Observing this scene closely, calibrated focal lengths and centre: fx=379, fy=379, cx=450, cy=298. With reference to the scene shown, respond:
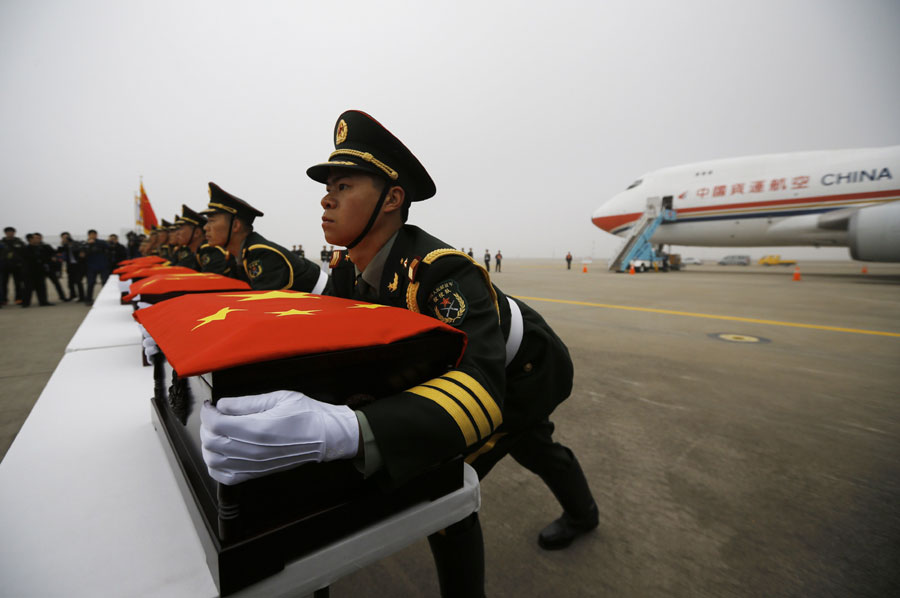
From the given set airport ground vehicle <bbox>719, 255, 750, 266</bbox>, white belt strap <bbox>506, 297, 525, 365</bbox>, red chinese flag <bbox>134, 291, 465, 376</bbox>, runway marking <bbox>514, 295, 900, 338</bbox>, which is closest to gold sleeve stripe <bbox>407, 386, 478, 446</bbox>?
red chinese flag <bbox>134, 291, 465, 376</bbox>

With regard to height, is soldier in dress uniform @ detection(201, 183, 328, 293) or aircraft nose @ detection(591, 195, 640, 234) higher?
aircraft nose @ detection(591, 195, 640, 234)

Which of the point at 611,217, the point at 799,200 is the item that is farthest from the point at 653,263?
the point at 799,200

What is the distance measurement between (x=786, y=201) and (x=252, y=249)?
22.1 m

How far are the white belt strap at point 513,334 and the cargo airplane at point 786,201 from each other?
19.2 meters

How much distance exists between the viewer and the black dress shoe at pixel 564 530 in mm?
1704

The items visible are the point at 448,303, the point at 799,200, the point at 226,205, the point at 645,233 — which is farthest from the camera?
the point at 645,233

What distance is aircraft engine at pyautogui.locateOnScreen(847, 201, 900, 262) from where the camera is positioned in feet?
43.1

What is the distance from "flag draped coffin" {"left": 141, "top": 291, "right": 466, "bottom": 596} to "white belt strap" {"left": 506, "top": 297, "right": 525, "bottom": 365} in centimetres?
43

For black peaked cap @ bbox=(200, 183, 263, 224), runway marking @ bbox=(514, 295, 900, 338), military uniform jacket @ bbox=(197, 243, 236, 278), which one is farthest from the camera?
runway marking @ bbox=(514, 295, 900, 338)

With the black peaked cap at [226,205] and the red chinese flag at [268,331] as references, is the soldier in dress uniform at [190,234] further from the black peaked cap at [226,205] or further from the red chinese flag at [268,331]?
the red chinese flag at [268,331]

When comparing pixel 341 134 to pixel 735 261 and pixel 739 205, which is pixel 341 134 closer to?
pixel 739 205

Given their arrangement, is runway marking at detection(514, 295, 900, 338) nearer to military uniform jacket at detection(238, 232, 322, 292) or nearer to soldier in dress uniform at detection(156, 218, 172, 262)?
military uniform jacket at detection(238, 232, 322, 292)

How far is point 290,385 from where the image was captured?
676mm

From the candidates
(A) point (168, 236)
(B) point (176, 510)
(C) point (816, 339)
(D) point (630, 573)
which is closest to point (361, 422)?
(B) point (176, 510)
